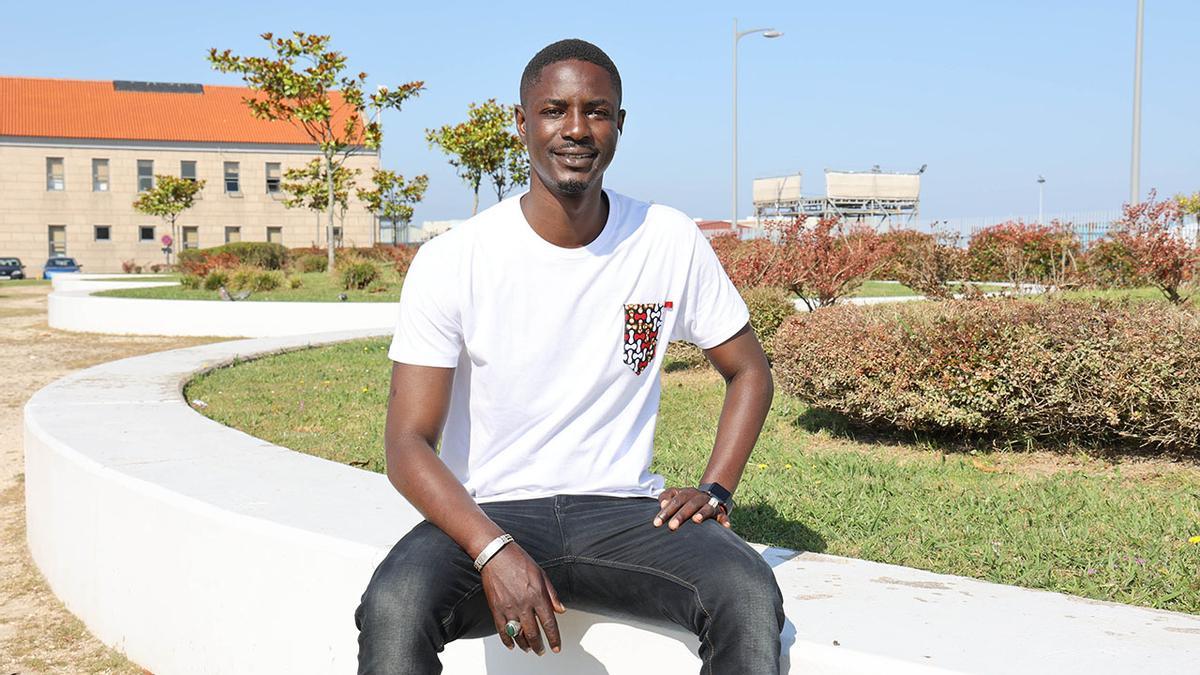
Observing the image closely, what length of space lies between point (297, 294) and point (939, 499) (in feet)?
57.2

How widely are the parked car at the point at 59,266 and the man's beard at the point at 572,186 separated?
155ft

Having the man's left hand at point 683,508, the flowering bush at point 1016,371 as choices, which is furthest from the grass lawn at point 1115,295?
the man's left hand at point 683,508

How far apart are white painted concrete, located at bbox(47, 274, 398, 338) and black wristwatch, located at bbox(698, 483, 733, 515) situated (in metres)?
13.8

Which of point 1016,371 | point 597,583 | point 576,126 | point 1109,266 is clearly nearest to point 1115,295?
point 1016,371

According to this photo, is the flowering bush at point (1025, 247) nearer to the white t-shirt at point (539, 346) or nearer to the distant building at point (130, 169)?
the white t-shirt at point (539, 346)

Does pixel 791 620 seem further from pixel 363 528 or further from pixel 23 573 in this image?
pixel 23 573

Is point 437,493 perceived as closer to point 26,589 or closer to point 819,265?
point 26,589

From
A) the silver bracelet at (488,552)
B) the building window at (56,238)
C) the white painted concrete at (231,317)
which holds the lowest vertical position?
the white painted concrete at (231,317)

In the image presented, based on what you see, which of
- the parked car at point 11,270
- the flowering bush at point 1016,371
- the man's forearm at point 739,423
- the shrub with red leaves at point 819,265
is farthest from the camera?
the parked car at point 11,270

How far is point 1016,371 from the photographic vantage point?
17.2 ft

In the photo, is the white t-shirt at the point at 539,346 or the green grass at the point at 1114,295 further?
the green grass at the point at 1114,295

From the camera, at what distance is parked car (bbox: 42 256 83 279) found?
44.6 m

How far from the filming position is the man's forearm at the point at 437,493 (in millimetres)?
2279

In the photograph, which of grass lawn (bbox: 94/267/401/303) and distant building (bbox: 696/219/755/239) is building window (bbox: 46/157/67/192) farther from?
grass lawn (bbox: 94/267/401/303)
